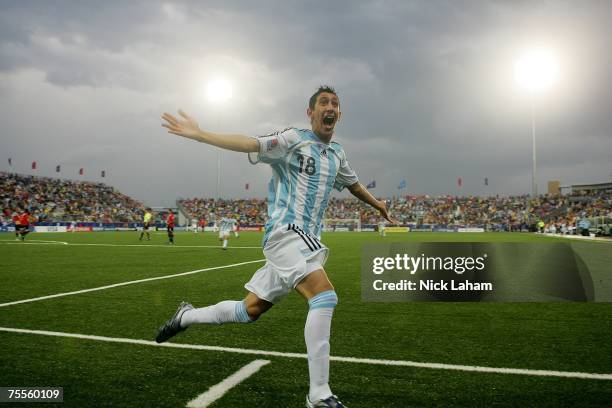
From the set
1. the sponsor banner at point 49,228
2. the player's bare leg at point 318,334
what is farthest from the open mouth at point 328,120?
the sponsor banner at point 49,228

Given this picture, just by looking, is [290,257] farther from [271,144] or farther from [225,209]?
[225,209]

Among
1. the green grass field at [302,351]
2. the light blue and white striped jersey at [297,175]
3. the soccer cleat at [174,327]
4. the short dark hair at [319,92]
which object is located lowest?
the green grass field at [302,351]

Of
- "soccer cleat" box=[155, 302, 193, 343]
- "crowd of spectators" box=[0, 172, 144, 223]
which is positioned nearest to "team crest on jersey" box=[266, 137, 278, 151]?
Result: "soccer cleat" box=[155, 302, 193, 343]

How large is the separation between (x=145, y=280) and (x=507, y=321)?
288 inches

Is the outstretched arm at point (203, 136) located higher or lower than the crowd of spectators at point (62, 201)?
lower

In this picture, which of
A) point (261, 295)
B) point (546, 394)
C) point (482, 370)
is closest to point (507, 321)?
point (482, 370)

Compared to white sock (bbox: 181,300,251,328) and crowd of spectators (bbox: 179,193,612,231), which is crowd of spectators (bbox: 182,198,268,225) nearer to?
crowd of spectators (bbox: 179,193,612,231)

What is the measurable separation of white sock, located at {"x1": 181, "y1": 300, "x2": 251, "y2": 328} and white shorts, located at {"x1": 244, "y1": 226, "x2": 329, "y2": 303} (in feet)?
1.09

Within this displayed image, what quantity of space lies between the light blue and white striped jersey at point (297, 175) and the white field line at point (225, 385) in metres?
1.13

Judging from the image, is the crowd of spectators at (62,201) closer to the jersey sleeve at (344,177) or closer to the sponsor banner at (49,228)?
the sponsor banner at (49,228)

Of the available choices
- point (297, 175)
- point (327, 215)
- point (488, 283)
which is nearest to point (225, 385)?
point (297, 175)

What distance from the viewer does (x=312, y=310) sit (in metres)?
3.21

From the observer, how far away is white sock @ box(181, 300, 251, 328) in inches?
152

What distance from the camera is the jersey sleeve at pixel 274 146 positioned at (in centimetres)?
349
